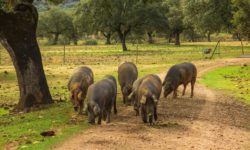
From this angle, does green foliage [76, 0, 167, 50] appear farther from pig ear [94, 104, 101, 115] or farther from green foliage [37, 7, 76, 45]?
pig ear [94, 104, 101, 115]

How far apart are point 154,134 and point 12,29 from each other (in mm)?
9939

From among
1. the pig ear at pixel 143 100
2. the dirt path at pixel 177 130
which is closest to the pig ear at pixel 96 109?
the dirt path at pixel 177 130

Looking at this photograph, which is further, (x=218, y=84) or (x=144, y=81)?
(x=218, y=84)

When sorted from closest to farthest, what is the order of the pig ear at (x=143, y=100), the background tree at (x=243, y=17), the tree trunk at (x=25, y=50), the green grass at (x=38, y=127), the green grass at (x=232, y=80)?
1. the green grass at (x=38, y=127)
2. the pig ear at (x=143, y=100)
3. the tree trunk at (x=25, y=50)
4. the green grass at (x=232, y=80)
5. the background tree at (x=243, y=17)

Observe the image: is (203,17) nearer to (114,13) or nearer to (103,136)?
(114,13)

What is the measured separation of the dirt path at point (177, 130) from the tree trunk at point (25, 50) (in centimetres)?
463

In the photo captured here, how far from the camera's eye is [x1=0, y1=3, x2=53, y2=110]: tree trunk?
70.3 feet

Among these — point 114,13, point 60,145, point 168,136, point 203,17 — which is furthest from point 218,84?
point 114,13

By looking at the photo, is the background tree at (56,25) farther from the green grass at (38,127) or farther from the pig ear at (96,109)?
the pig ear at (96,109)

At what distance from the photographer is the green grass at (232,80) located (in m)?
27.6

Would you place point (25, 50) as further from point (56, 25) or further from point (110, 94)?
point (56, 25)

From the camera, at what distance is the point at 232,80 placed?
33.4 m

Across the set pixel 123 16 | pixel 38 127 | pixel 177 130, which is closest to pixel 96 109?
pixel 38 127

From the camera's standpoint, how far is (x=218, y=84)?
30797 millimetres
